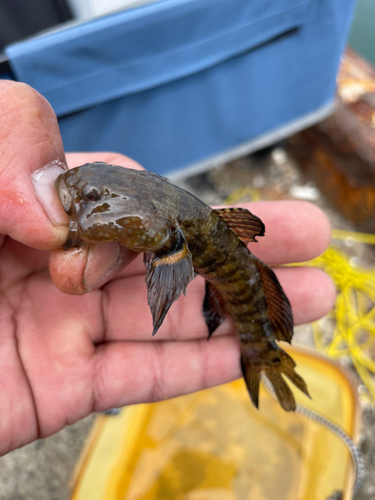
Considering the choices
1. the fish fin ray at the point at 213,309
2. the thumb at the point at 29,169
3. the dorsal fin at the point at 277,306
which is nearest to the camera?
the thumb at the point at 29,169

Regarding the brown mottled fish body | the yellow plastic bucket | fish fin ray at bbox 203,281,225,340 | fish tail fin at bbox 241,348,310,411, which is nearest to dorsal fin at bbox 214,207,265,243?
the brown mottled fish body

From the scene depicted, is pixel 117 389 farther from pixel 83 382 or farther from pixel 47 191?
pixel 47 191

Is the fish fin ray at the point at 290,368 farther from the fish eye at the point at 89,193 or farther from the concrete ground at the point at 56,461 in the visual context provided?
the fish eye at the point at 89,193

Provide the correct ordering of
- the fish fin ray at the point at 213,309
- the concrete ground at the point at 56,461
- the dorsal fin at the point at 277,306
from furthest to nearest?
the concrete ground at the point at 56,461
the fish fin ray at the point at 213,309
the dorsal fin at the point at 277,306

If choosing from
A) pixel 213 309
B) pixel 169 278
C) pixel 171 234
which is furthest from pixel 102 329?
pixel 171 234

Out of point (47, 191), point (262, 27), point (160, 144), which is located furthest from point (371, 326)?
point (47, 191)

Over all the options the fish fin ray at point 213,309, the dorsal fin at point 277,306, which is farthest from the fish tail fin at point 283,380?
the fish fin ray at point 213,309

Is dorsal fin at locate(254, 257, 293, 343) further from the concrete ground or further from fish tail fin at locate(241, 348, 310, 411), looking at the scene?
the concrete ground

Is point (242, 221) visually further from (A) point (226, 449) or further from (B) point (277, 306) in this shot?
(A) point (226, 449)
